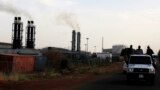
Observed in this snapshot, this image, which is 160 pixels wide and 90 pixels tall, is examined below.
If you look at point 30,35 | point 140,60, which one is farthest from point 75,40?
point 140,60

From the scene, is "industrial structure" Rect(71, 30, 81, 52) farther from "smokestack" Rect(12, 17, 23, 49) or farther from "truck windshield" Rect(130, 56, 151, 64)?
"truck windshield" Rect(130, 56, 151, 64)

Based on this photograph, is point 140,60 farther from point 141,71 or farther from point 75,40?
point 75,40

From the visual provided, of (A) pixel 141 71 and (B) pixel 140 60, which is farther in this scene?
(B) pixel 140 60

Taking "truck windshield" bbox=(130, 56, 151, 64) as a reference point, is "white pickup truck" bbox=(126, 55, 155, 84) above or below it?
below

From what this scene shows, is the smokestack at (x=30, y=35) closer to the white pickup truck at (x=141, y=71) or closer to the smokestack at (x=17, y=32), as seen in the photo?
the smokestack at (x=17, y=32)

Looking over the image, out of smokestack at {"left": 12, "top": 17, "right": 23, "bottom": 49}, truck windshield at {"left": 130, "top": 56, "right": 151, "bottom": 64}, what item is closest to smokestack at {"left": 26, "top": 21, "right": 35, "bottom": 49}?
smokestack at {"left": 12, "top": 17, "right": 23, "bottom": 49}

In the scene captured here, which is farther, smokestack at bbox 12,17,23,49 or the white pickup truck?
smokestack at bbox 12,17,23,49

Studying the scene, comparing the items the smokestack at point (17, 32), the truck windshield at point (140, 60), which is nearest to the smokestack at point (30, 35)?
the smokestack at point (17, 32)

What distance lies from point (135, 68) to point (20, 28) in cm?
6074

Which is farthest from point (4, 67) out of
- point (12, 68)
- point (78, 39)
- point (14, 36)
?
point (78, 39)

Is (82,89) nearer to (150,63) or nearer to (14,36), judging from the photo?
(150,63)

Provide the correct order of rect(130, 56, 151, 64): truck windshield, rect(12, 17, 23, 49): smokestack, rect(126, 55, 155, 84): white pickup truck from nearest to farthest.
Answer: rect(126, 55, 155, 84): white pickup truck
rect(130, 56, 151, 64): truck windshield
rect(12, 17, 23, 49): smokestack

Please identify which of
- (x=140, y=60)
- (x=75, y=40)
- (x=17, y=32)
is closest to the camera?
(x=140, y=60)

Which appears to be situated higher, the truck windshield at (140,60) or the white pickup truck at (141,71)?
the truck windshield at (140,60)
